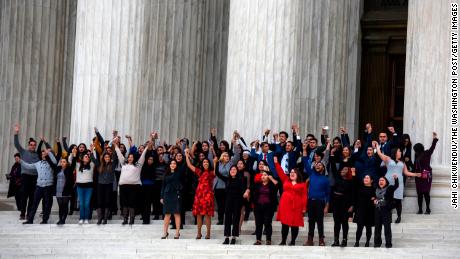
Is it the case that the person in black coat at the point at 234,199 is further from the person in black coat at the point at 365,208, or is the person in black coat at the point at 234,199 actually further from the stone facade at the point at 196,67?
the stone facade at the point at 196,67

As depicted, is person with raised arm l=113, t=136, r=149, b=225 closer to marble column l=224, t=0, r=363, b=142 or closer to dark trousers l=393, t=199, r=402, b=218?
marble column l=224, t=0, r=363, b=142

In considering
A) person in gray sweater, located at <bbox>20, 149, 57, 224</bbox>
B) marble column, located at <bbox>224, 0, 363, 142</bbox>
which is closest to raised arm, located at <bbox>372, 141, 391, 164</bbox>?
marble column, located at <bbox>224, 0, 363, 142</bbox>

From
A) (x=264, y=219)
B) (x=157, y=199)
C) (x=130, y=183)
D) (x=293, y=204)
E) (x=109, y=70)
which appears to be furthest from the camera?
(x=109, y=70)

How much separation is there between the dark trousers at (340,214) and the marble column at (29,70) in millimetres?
15811

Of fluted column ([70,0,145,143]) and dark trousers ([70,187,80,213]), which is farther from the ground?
fluted column ([70,0,145,143])

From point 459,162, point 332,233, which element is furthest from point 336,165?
point 459,162

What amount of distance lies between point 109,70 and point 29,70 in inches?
257

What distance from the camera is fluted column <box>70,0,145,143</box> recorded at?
34312 millimetres

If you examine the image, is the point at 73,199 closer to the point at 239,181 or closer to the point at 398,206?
the point at 239,181

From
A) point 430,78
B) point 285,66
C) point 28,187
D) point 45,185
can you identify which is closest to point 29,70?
point 28,187

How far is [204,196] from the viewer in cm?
2834

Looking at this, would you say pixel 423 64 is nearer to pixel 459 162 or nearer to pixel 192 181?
pixel 459 162

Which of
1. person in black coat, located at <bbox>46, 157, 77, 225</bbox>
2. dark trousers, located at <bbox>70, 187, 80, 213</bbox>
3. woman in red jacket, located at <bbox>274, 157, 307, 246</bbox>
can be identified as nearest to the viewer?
woman in red jacket, located at <bbox>274, 157, 307, 246</bbox>

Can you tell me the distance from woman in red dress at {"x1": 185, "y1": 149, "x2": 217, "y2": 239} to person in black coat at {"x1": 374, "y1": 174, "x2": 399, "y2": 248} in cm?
420
